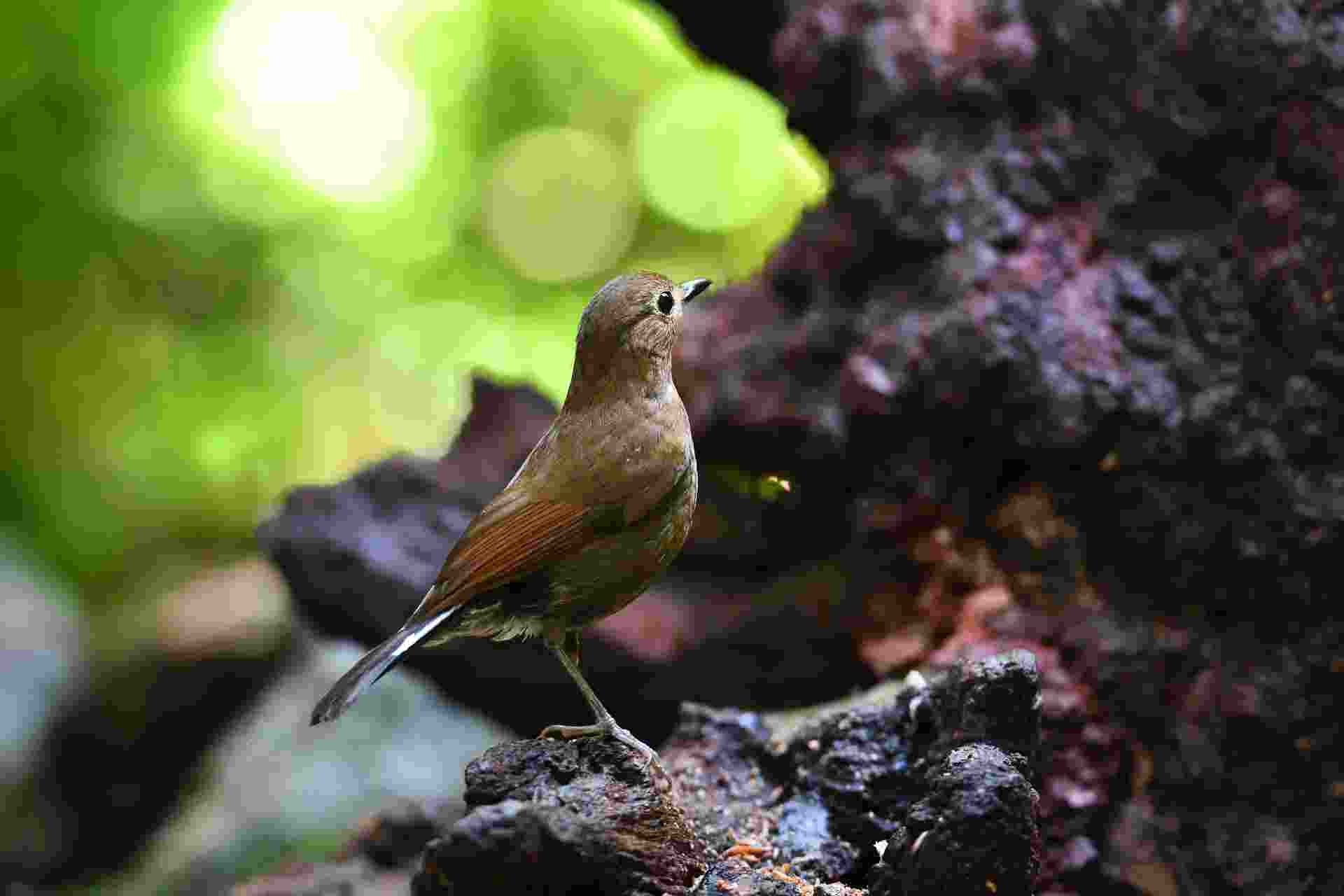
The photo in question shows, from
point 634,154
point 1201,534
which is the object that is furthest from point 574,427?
point 634,154

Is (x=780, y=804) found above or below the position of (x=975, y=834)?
below

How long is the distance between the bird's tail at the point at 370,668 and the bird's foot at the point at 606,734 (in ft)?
1.20

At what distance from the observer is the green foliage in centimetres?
738

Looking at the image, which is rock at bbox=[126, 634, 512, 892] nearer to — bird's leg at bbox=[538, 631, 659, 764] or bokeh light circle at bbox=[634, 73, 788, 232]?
bird's leg at bbox=[538, 631, 659, 764]

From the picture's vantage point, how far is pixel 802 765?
337 centimetres

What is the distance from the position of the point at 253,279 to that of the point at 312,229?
1.58ft

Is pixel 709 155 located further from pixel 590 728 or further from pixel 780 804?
pixel 590 728

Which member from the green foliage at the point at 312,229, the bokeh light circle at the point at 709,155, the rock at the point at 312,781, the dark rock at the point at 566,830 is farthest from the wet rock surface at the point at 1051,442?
the bokeh light circle at the point at 709,155

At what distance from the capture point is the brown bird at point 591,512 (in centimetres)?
286

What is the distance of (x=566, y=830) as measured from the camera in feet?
7.31

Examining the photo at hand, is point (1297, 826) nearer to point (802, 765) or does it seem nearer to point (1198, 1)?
point (802, 765)

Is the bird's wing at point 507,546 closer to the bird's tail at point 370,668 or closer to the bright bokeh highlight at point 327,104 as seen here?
the bird's tail at point 370,668

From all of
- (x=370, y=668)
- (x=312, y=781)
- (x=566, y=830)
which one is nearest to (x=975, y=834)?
(x=566, y=830)

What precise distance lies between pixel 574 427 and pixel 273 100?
5.20 metres
